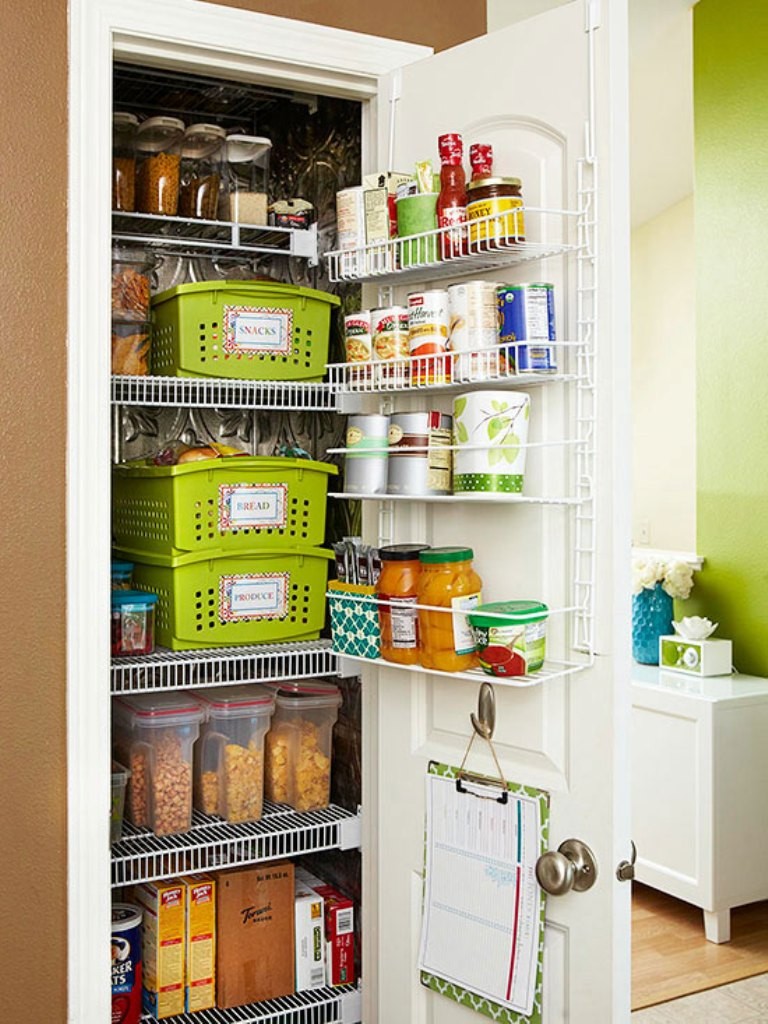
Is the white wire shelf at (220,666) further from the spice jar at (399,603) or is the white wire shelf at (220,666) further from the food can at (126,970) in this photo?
the food can at (126,970)

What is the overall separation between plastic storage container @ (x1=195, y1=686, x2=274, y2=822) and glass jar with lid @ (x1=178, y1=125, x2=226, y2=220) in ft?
3.27

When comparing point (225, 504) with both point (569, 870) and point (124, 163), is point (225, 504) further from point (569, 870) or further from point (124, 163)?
point (569, 870)

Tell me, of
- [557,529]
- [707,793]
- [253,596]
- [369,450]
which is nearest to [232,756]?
[253,596]

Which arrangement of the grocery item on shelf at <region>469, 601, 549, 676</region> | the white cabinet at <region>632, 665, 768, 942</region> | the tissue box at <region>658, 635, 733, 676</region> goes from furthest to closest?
the tissue box at <region>658, 635, 733, 676</region> < the white cabinet at <region>632, 665, 768, 942</region> < the grocery item on shelf at <region>469, 601, 549, 676</region>

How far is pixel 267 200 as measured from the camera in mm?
2449

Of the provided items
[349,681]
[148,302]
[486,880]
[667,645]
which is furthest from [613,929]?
[667,645]

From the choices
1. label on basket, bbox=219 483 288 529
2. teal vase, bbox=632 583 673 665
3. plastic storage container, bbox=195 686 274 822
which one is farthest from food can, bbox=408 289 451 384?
teal vase, bbox=632 583 673 665

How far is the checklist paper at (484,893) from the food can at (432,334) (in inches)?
25.8

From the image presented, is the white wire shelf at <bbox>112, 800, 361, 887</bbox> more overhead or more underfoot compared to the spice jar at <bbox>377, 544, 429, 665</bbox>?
more underfoot

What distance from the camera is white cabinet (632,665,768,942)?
3391mm

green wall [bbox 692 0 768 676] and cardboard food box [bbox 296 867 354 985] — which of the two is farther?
green wall [bbox 692 0 768 676]

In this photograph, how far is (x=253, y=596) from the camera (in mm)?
2221

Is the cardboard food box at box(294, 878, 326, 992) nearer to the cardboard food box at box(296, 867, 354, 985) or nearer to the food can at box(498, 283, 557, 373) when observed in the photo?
the cardboard food box at box(296, 867, 354, 985)

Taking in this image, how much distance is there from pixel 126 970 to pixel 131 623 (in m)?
0.65
